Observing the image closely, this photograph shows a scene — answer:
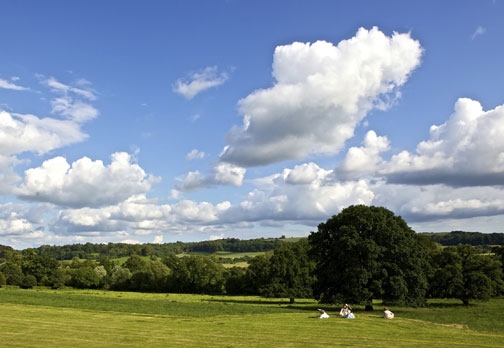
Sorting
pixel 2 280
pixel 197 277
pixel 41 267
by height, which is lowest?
pixel 2 280

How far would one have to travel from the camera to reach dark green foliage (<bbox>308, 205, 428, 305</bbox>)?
54531 millimetres

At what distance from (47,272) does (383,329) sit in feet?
422

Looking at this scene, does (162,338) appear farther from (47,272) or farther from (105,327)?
(47,272)

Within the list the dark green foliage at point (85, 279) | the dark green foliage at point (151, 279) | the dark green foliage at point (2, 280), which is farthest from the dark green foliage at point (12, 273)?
the dark green foliage at point (151, 279)

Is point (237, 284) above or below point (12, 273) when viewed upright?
below

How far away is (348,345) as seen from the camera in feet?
90.7

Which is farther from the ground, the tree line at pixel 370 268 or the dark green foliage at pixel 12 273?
the tree line at pixel 370 268

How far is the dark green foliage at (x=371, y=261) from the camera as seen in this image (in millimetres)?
54531

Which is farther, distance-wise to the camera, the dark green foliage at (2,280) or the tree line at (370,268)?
the dark green foliage at (2,280)

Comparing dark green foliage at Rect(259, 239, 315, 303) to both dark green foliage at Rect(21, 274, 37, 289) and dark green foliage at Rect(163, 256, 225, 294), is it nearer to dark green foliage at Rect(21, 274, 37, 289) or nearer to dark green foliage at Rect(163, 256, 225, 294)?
dark green foliage at Rect(163, 256, 225, 294)

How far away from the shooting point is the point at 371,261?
54.9m

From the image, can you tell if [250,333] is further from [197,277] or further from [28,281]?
[28,281]

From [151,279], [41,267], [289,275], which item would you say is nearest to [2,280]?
[41,267]

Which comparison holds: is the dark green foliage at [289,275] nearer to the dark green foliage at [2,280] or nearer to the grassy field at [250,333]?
the grassy field at [250,333]
